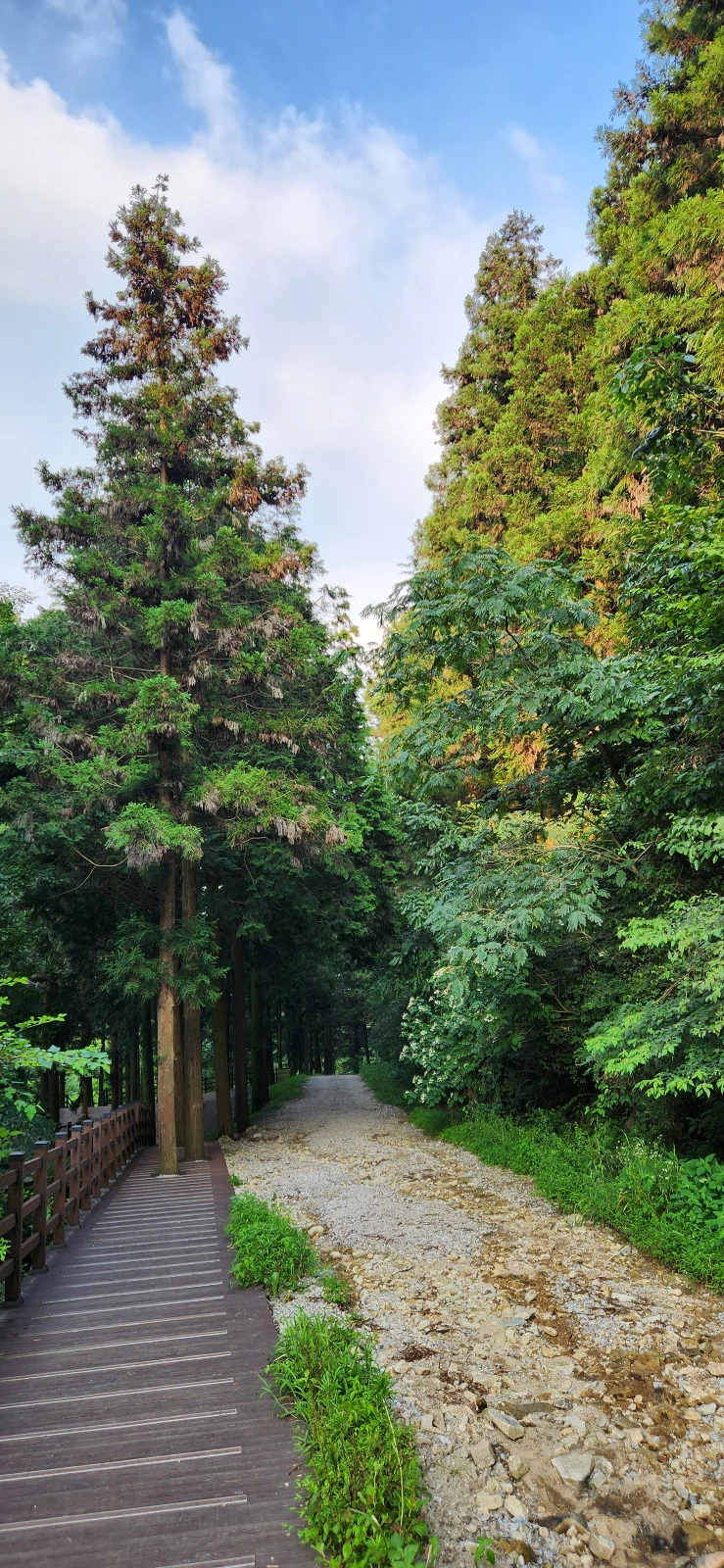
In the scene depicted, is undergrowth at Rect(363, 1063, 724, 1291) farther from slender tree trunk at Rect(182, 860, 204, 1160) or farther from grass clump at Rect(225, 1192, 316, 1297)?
slender tree trunk at Rect(182, 860, 204, 1160)

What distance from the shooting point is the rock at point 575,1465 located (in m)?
2.96

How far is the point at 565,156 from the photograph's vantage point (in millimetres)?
10461

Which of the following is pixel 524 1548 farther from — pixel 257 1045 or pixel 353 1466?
pixel 257 1045

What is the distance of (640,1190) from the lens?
6.05 metres

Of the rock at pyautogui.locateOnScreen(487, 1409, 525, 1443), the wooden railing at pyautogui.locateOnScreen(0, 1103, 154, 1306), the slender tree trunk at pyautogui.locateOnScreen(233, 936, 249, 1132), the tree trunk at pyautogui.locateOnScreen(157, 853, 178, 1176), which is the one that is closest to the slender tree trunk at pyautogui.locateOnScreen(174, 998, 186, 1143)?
the tree trunk at pyautogui.locateOnScreen(157, 853, 178, 1176)

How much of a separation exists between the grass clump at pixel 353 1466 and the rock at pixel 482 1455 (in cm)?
36

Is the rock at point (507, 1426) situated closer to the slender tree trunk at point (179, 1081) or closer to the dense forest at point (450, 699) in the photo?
the dense forest at point (450, 699)

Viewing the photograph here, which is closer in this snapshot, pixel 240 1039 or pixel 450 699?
pixel 450 699

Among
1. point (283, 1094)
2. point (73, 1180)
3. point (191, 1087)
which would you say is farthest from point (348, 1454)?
point (283, 1094)

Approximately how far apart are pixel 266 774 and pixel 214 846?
1.98 meters

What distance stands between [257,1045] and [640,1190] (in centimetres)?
1335

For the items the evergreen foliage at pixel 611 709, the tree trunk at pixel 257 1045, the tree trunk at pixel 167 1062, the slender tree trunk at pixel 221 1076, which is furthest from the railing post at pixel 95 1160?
the tree trunk at pixel 257 1045

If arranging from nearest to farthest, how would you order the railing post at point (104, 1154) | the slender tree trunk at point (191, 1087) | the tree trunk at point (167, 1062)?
Result: the railing post at point (104, 1154) < the tree trunk at point (167, 1062) < the slender tree trunk at point (191, 1087)

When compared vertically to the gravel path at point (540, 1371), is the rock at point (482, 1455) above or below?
above
